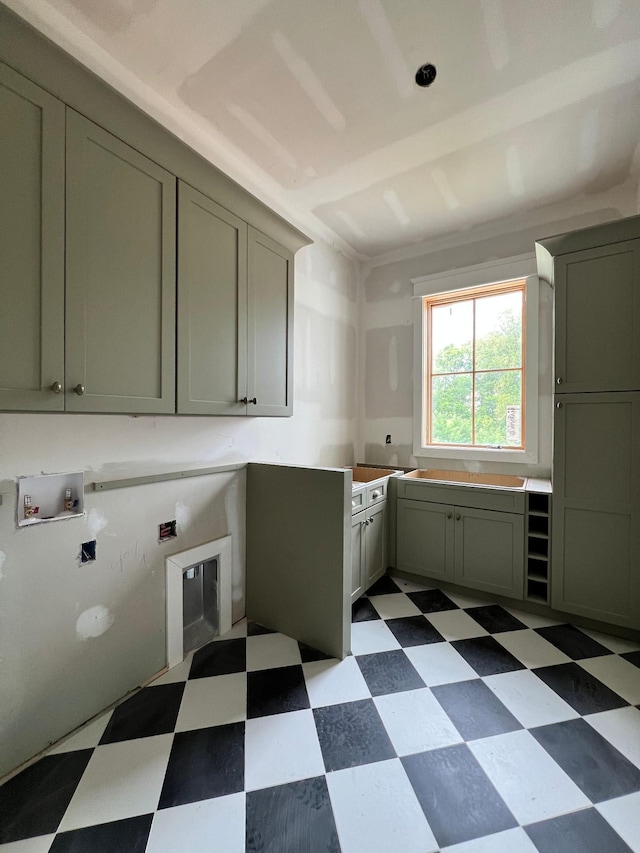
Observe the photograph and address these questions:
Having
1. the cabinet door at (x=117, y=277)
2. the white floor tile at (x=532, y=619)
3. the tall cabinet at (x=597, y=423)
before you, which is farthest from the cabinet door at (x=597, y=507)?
the cabinet door at (x=117, y=277)

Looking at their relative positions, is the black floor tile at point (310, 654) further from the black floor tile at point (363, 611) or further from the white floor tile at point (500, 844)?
the white floor tile at point (500, 844)

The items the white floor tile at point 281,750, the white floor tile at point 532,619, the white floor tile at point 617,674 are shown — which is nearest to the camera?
the white floor tile at point 281,750

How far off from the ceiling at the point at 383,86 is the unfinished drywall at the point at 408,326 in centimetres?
25

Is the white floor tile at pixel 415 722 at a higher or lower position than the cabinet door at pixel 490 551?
lower

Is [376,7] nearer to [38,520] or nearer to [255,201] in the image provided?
[255,201]

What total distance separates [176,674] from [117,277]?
1.76 m

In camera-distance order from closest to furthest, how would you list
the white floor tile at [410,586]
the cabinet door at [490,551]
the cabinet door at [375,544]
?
the cabinet door at [490,551] < the cabinet door at [375,544] < the white floor tile at [410,586]

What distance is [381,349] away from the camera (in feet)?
10.8

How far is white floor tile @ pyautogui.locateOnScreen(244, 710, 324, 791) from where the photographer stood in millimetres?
1181

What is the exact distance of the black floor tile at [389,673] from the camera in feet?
5.16

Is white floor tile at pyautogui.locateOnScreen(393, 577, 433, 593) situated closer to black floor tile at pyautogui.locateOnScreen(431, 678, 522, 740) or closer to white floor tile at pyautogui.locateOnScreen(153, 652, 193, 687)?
black floor tile at pyautogui.locateOnScreen(431, 678, 522, 740)

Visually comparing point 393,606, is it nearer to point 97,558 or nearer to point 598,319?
point 97,558

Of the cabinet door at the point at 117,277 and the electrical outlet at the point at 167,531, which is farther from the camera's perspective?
the electrical outlet at the point at 167,531

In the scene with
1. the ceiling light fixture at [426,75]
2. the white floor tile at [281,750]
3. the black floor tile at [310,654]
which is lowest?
the white floor tile at [281,750]
